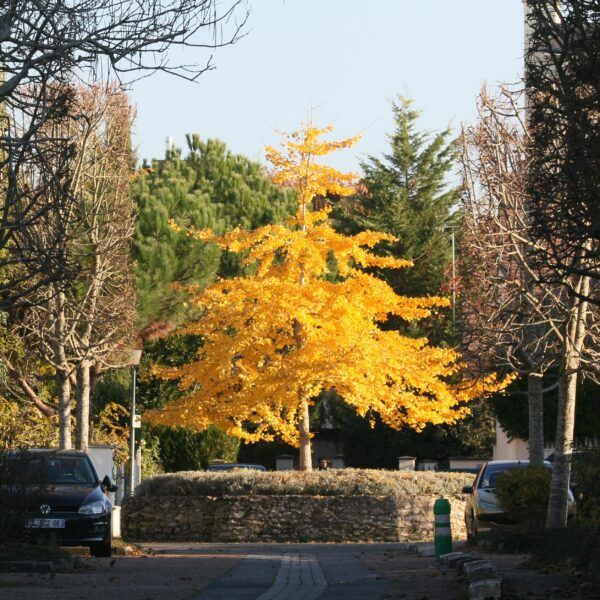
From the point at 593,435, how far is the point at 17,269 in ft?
51.1

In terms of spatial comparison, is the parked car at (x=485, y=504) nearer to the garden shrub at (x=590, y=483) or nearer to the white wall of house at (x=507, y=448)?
the garden shrub at (x=590, y=483)

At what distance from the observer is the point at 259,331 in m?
30.0

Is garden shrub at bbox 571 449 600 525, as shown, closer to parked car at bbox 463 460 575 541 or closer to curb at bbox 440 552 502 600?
curb at bbox 440 552 502 600

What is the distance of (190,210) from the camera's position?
38.8m

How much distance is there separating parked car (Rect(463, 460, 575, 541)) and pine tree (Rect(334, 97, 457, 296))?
26.5 metres

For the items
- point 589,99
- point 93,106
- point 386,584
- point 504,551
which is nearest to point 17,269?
point 93,106

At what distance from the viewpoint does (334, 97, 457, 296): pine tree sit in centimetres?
5338

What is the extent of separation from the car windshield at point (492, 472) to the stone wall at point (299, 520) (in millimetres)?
4953

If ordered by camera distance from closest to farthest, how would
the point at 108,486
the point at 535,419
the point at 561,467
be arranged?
1. the point at 561,467
2. the point at 108,486
3. the point at 535,419

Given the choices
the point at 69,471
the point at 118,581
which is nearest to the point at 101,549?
the point at 69,471

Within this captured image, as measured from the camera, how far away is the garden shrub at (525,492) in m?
21.6

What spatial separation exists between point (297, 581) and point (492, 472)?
9.08m

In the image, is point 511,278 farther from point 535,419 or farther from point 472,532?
point 472,532

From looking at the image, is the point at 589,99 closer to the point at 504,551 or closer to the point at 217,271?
the point at 504,551
